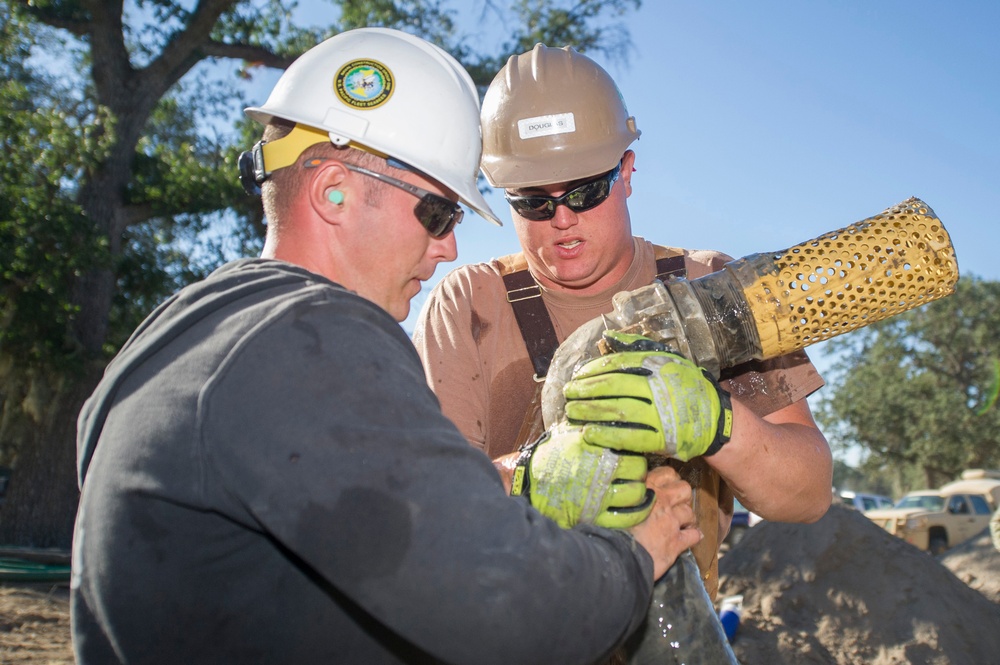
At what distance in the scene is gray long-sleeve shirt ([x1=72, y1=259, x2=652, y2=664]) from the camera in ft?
4.11

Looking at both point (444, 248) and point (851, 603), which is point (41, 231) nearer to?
point (851, 603)

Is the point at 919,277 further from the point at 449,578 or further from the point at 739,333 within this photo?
the point at 449,578

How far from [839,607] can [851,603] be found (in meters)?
0.09

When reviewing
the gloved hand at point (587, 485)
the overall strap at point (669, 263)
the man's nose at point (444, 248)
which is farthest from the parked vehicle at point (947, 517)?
the man's nose at point (444, 248)

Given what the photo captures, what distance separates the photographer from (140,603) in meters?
1.38

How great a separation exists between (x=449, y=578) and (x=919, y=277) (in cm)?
174

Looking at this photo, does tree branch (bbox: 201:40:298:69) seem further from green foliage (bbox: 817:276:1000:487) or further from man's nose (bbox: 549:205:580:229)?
green foliage (bbox: 817:276:1000:487)

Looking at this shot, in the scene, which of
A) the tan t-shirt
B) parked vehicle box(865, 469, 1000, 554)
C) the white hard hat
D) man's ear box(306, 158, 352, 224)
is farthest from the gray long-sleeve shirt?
parked vehicle box(865, 469, 1000, 554)

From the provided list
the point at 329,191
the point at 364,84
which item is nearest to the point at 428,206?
the point at 329,191

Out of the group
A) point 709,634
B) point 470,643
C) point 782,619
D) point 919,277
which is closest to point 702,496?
point 709,634

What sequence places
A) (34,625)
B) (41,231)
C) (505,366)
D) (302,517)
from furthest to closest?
(41,231), (34,625), (505,366), (302,517)

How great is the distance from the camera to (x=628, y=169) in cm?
326

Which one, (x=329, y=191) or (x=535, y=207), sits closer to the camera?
(x=329, y=191)

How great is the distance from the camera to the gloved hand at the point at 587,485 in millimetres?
1836
